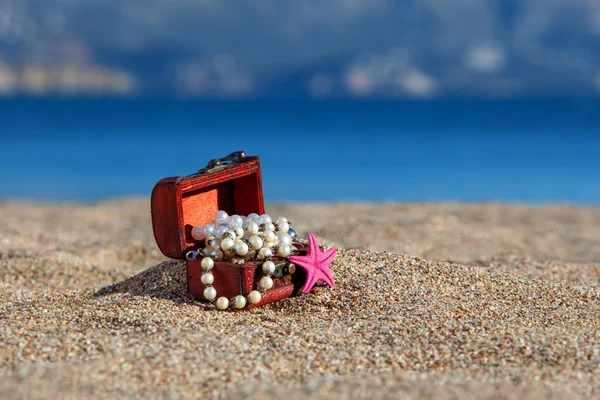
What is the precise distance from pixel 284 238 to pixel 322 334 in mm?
851

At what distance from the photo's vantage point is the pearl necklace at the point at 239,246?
3973mm

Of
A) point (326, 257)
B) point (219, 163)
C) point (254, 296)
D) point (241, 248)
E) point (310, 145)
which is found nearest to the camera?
point (254, 296)

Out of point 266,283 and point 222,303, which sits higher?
point 266,283

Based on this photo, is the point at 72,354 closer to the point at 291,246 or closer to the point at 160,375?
the point at 160,375

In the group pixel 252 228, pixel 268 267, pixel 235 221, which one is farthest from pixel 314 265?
pixel 235 221

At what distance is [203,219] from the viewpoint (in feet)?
14.9

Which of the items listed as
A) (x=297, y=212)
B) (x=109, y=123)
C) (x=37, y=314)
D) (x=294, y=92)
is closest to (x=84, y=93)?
(x=294, y=92)

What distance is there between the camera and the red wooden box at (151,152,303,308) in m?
4.01

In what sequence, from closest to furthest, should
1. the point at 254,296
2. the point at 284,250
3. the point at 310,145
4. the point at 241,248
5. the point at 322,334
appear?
the point at 322,334 → the point at 254,296 → the point at 241,248 → the point at 284,250 → the point at 310,145

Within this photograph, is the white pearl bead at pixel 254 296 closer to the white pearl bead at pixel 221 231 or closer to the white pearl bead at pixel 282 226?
the white pearl bead at pixel 221 231

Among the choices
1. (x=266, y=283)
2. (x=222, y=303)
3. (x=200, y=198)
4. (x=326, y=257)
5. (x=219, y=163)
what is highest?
(x=219, y=163)

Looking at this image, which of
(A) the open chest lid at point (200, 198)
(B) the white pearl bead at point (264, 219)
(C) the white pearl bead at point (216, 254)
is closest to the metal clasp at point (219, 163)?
(A) the open chest lid at point (200, 198)

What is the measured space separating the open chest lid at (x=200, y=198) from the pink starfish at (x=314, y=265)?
0.69m

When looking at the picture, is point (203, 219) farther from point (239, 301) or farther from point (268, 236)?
point (239, 301)
